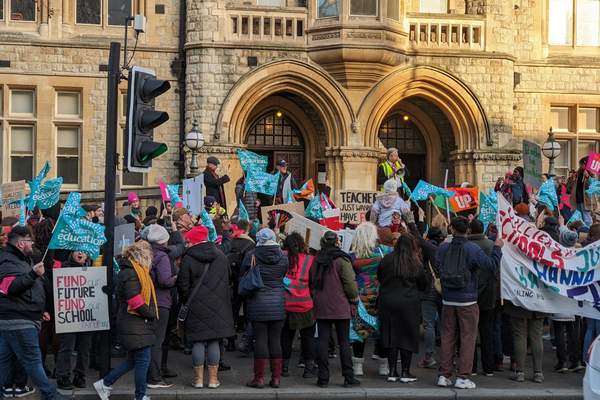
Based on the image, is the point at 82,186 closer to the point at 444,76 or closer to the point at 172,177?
the point at 172,177

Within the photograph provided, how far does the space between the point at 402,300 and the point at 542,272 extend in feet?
5.72

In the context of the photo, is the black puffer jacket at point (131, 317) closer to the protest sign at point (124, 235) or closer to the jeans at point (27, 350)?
the jeans at point (27, 350)

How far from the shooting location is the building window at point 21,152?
2167cm

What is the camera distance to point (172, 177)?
22.0 meters

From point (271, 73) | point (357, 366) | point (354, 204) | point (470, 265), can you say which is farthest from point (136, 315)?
point (271, 73)

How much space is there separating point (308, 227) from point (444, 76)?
1065 cm

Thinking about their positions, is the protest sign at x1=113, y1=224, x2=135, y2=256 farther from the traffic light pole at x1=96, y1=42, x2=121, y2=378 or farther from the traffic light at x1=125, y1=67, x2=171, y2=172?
the traffic light at x1=125, y1=67, x2=171, y2=172

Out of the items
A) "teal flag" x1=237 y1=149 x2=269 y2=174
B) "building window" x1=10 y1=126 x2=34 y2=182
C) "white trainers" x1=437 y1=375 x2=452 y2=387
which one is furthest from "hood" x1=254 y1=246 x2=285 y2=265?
"building window" x1=10 y1=126 x2=34 y2=182

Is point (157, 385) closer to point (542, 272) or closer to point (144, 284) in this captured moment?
point (144, 284)

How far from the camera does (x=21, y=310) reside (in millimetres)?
9320

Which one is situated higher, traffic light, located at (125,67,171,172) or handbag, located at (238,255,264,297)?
traffic light, located at (125,67,171,172)

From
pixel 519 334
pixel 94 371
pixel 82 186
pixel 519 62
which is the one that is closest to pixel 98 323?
pixel 94 371

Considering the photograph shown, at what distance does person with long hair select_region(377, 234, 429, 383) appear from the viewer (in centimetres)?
1088

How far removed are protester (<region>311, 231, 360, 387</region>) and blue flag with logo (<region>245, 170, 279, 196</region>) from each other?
18.2 ft
